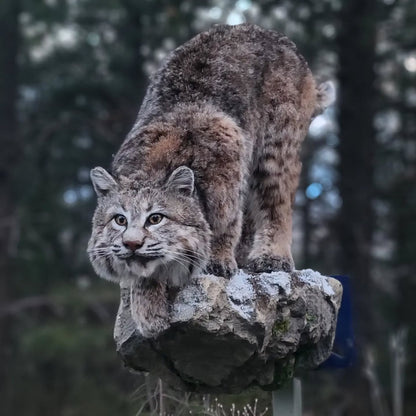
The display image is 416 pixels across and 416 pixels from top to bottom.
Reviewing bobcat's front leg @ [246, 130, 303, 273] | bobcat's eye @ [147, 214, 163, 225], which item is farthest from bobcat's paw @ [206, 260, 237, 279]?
bobcat's front leg @ [246, 130, 303, 273]

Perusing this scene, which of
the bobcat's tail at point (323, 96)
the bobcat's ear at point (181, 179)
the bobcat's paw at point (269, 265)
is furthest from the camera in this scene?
A: the bobcat's tail at point (323, 96)

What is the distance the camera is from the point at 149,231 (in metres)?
4.52

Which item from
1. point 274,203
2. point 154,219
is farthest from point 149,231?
point 274,203

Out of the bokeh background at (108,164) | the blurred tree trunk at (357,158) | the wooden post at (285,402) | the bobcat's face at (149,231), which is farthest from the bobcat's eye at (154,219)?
the blurred tree trunk at (357,158)

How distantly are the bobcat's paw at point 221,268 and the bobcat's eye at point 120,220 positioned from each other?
0.53m

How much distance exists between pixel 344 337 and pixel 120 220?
1.72m

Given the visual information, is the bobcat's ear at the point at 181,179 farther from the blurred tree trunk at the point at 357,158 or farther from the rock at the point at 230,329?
the blurred tree trunk at the point at 357,158

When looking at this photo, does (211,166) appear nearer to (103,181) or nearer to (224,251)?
(224,251)

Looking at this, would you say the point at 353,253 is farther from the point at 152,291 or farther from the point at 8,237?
the point at 152,291

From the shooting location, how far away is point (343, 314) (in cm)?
553

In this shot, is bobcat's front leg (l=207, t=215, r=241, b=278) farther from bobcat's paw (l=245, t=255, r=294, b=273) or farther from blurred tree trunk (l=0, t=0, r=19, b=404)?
blurred tree trunk (l=0, t=0, r=19, b=404)

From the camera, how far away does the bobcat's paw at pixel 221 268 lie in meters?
4.86

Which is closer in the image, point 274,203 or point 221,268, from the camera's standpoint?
point 221,268

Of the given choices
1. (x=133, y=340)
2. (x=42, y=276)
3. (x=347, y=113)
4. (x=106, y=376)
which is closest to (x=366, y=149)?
(x=347, y=113)
